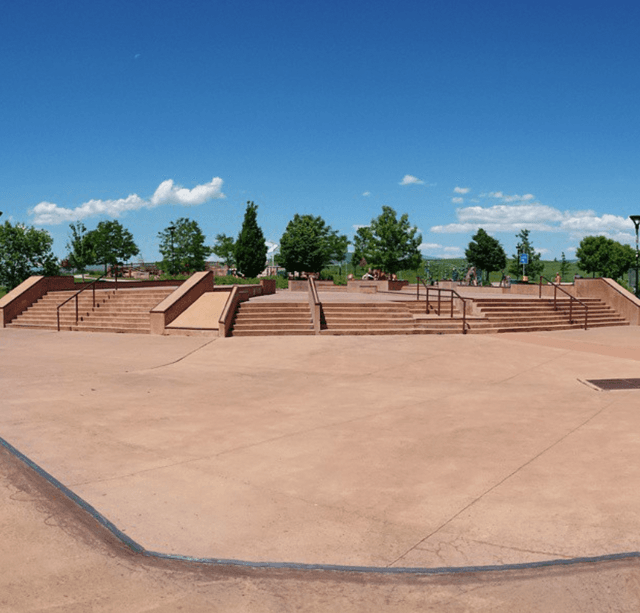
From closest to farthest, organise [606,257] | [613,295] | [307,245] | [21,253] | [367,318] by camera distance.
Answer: [367,318]
[613,295]
[21,253]
[307,245]
[606,257]

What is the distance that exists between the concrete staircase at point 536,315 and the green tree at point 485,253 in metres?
56.9

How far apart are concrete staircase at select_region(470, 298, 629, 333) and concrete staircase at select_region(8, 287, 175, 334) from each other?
1168cm

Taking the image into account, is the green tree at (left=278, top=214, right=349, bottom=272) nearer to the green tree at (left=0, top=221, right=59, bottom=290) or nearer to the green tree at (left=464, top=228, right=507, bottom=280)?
the green tree at (left=464, top=228, right=507, bottom=280)

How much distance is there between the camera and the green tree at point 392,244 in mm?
68938

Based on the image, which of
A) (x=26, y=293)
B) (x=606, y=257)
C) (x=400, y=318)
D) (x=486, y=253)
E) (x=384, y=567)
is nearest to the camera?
(x=384, y=567)

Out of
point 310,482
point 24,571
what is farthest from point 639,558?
point 24,571

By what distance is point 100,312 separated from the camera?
21.2 metres

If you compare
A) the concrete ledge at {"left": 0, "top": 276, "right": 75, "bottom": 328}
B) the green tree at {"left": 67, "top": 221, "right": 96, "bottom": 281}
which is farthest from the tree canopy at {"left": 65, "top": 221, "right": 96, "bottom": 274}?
the concrete ledge at {"left": 0, "top": 276, "right": 75, "bottom": 328}

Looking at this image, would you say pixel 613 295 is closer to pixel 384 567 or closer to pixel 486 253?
pixel 384 567

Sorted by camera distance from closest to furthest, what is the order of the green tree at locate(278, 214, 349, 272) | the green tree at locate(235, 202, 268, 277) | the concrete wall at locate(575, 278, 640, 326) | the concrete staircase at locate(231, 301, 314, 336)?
1. the concrete staircase at locate(231, 301, 314, 336)
2. the concrete wall at locate(575, 278, 640, 326)
3. the green tree at locate(235, 202, 268, 277)
4. the green tree at locate(278, 214, 349, 272)

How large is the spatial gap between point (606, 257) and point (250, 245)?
208 feet

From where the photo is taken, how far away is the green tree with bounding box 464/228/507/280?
79.2 metres

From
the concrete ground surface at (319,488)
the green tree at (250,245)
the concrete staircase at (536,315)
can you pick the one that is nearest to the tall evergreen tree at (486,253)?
the green tree at (250,245)

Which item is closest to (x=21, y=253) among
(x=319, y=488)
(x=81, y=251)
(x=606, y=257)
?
(x=81, y=251)
